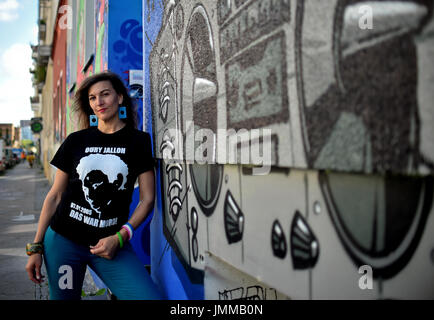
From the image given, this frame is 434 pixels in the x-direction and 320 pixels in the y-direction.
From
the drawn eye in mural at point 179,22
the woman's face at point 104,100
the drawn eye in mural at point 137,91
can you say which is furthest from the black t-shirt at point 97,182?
the drawn eye in mural at point 137,91

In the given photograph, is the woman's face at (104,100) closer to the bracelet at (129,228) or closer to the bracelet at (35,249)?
the bracelet at (129,228)

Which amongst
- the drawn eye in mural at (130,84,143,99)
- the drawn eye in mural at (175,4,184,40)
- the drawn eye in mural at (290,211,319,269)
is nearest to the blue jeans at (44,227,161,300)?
the drawn eye in mural at (290,211,319,269)

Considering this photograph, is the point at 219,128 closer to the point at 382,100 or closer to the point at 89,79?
the point at 382,100

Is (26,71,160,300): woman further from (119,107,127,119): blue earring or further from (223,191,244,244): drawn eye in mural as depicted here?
(223,191,244,244): drawn eye in mural

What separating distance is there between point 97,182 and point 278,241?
4.37 ft

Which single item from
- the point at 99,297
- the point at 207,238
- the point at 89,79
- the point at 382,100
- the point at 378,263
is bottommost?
the point at 99,297

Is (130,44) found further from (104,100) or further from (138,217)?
(138,217)

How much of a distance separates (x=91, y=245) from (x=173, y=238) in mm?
493

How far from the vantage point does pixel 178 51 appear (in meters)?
2.10

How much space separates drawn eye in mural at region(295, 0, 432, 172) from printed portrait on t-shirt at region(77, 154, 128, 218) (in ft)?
4.74

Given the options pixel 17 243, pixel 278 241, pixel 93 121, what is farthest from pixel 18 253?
pixel 278 241

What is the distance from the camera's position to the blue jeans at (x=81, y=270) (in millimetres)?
2006

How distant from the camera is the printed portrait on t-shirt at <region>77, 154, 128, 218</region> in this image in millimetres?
2129
